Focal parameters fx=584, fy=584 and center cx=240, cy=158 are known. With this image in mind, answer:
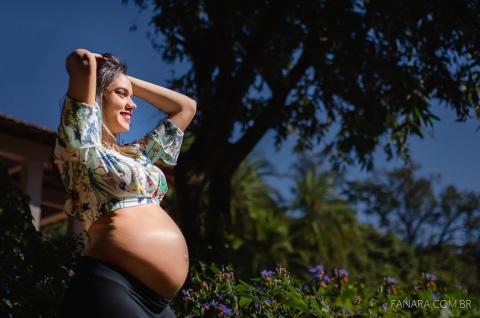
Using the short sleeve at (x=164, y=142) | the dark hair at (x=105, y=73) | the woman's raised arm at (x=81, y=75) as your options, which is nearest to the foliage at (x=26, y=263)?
the short sleeve at (x=164, y=142)

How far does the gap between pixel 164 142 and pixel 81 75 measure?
678 mm

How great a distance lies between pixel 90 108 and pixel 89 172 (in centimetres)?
26

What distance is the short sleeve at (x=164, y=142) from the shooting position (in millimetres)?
2832

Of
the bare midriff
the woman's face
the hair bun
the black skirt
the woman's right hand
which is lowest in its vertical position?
the black skirt

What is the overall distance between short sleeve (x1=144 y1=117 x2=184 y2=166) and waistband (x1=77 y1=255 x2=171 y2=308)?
68 centimetres

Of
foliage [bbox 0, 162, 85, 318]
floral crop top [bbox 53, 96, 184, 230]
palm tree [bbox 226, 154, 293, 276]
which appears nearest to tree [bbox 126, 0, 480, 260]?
foliage [bbox 0, 162, 85, 318]

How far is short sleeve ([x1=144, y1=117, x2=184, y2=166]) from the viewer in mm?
2832

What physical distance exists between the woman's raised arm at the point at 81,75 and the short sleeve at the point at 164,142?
0.57 metres

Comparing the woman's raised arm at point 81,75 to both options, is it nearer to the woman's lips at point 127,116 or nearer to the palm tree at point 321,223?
the woman's lips at point 127,116

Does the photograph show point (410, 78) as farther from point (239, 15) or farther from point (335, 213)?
point (335, 213)

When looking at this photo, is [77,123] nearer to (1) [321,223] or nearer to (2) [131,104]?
(2) [131,104]

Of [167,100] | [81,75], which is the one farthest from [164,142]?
[81,75]

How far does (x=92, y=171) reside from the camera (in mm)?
2369

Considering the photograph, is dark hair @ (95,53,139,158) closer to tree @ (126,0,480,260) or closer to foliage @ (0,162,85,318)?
foliage @ (0,162,85,318)
